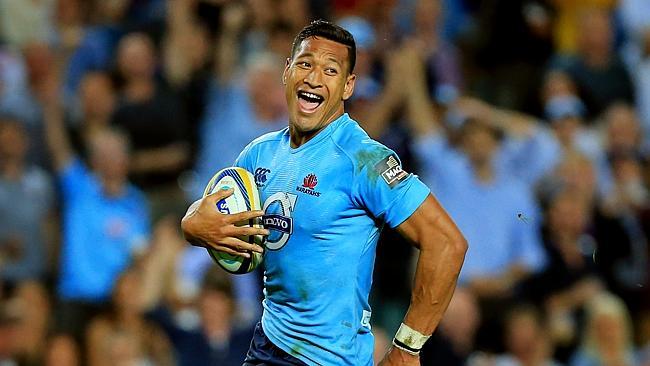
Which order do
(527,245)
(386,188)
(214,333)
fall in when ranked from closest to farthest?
(386,188) → (214,333) → (527,245)

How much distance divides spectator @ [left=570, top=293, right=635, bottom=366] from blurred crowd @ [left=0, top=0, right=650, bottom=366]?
0.05ft

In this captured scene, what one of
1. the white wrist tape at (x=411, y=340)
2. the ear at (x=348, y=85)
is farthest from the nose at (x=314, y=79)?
the white wrist tape at (x=411, y=340)

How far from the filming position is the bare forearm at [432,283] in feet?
15.4

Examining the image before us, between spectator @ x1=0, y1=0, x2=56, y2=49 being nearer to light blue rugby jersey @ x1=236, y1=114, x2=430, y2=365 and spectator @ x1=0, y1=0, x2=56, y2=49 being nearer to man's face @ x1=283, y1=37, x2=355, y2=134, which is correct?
man's face @ x1=283, y1=37, x2=355, y2=134

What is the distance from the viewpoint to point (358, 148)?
482 cm

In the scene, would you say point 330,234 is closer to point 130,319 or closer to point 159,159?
point 130,319

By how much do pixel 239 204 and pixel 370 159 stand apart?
1.81 feet

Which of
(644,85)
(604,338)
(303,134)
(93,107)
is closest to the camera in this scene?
(303,134)

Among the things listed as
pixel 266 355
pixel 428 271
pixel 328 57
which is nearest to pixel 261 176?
pixel 328 57

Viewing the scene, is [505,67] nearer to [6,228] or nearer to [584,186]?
[584,186]

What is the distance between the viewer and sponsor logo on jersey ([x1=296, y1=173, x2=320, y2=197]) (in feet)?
15.8

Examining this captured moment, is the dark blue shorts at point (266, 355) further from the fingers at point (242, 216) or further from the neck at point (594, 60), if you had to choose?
the neck at point (594, 60)

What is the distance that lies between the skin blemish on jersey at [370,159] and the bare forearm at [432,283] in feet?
1.07

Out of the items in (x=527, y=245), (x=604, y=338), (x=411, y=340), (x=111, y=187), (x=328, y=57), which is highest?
(x=328, y=57)
